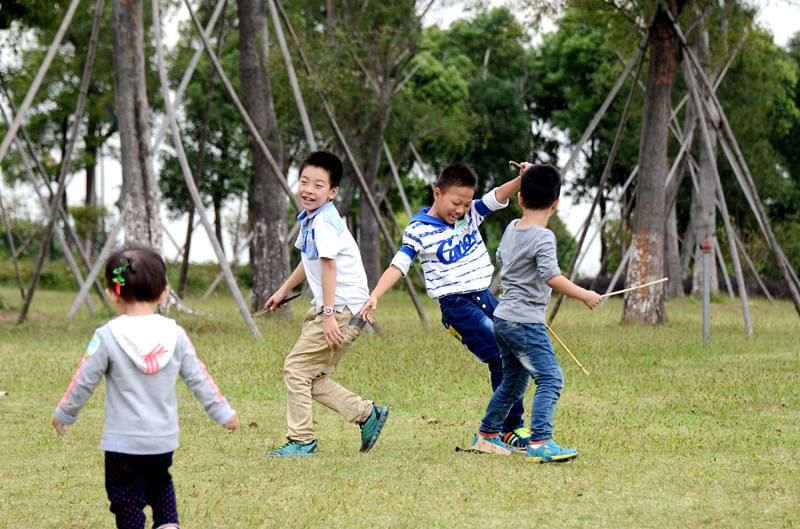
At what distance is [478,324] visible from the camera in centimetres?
718

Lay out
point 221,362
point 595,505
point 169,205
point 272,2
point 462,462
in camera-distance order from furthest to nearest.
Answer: point 169,205
point 272,2
point 221,362
point 462,462
point 595,505

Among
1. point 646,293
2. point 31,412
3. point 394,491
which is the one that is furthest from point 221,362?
point 646,293

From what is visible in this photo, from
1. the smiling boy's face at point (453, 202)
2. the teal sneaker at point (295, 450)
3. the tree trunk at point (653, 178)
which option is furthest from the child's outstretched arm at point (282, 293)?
the tree trunk at point (653, 178)

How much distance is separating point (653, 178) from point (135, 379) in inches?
564

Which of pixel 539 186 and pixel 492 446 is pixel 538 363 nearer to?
pixel 492 446

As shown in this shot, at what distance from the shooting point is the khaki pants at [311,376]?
23.3 feet

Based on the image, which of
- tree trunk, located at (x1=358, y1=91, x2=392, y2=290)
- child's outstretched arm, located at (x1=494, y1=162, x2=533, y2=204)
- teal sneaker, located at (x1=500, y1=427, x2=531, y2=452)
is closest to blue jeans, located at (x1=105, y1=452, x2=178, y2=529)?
teal sneaker, located at (x1=500, y1=427, x2=531, y2=452)

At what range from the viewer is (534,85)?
4462cm

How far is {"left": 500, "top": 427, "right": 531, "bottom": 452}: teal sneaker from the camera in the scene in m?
7.21

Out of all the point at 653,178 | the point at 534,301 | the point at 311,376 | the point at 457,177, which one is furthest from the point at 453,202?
the point at 653,178

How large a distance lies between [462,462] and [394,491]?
80cm

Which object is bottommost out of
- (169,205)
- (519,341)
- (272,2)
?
(169,205)

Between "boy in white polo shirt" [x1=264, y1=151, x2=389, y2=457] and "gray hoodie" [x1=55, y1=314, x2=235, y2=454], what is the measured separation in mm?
2328

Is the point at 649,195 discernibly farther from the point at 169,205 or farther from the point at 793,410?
the point at 169,205
